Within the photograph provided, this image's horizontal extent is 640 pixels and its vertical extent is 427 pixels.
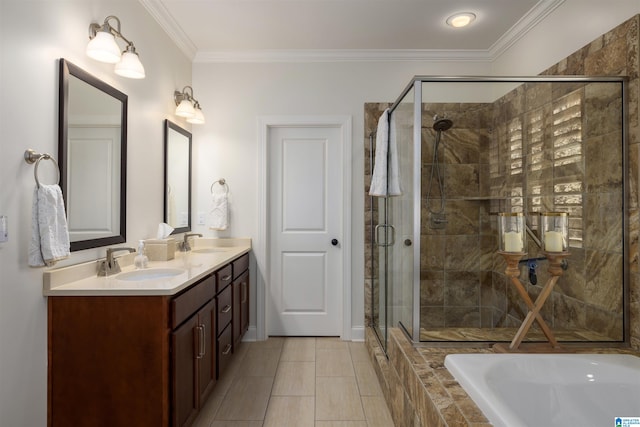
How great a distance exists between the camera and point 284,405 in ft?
7.05

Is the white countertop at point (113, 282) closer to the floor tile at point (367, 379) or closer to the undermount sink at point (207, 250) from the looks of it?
the undermount sink at point (207, 250)

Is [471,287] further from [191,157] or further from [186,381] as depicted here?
[191,157]

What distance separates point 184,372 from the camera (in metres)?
1.70

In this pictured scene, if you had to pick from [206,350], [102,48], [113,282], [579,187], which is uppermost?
[102,48]

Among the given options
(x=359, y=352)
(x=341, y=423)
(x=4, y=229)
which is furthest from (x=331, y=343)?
(x=4, y=229)

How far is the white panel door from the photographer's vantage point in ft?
10.8

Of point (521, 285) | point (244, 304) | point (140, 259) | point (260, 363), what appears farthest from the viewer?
point (244, 304)

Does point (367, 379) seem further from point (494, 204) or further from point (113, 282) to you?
point (113, 282)

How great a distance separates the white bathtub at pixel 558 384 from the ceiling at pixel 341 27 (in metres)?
2.25

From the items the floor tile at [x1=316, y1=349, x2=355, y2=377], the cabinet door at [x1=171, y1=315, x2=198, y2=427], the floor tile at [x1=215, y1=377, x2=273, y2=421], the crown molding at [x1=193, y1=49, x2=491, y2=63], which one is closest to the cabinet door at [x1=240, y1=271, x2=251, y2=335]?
the floor tile at [x1=215, y1=377, x2=273, y2=421]

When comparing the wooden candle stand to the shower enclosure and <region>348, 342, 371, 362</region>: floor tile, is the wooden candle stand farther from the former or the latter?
<region>348, 342, 371, 362</region>: floor tile

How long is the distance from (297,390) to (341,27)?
2.68 m

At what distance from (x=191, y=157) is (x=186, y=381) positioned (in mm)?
1984

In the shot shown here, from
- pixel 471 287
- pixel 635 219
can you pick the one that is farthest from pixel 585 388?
pixel 471 287
